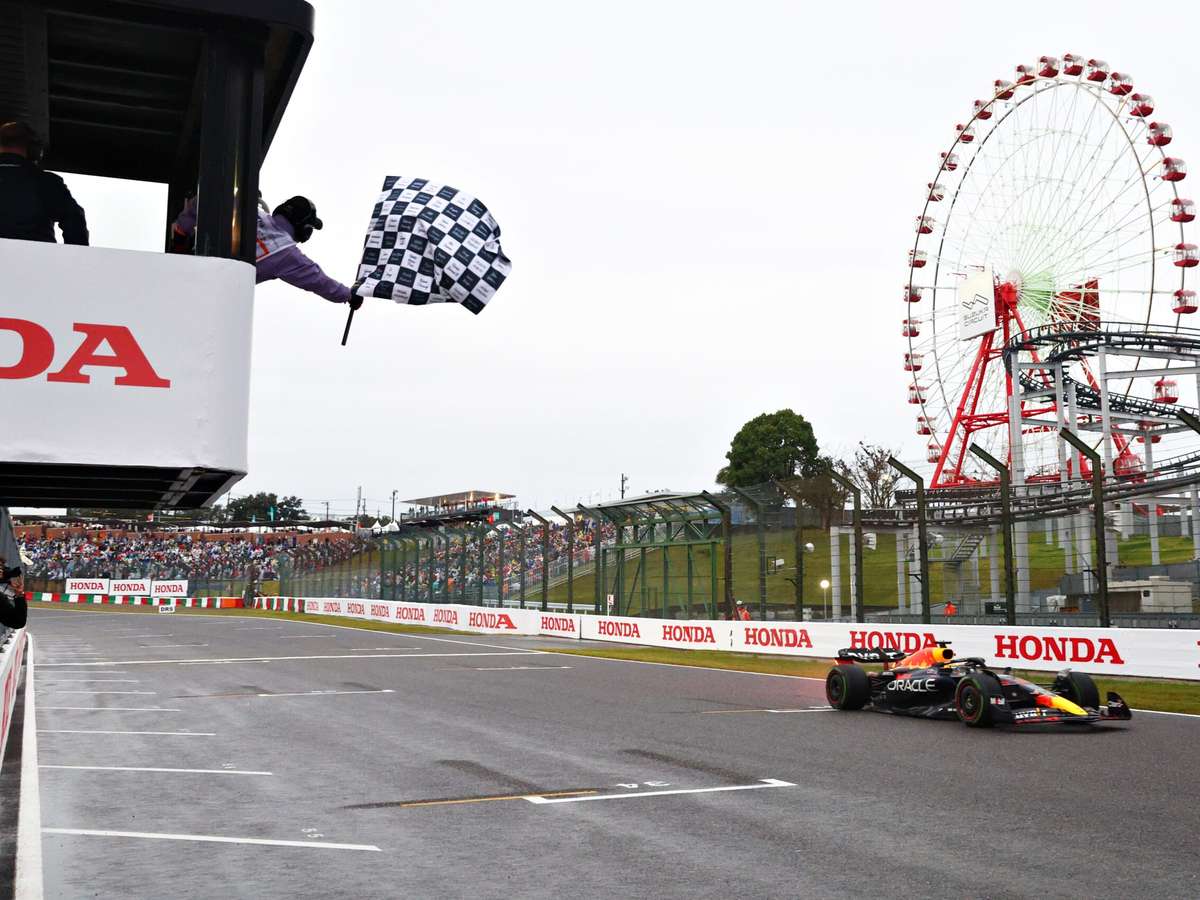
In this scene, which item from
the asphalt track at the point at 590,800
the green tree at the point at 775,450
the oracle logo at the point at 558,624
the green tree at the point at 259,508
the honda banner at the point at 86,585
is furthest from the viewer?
the green tree at the point at 259,508

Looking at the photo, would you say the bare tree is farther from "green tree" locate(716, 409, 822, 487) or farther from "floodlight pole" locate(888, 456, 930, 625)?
"floodlight pole" locate(888, 456, 930, 625)

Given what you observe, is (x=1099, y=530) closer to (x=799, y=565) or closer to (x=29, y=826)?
(x=799, y=565)

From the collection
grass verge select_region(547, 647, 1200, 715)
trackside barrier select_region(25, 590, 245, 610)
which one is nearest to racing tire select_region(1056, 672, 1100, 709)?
grass verge select_region(547, 647, 1200, 715)

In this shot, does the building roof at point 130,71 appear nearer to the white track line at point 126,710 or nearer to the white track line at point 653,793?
the white track line at point 653,793

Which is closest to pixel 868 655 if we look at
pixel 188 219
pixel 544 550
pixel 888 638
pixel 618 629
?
pixel 888 638

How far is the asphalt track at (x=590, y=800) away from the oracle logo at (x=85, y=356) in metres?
3.67

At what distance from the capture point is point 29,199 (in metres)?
2.57

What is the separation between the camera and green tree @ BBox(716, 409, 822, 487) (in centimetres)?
8219

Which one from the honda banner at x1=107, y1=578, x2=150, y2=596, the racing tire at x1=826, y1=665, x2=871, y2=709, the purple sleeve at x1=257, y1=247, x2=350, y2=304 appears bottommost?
the racing tire at x1=826, y1=665, x2=871, y2=709

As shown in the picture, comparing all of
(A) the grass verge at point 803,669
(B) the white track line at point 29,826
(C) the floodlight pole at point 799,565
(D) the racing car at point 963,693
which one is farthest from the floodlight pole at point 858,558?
(B) the white track line at point 29,826

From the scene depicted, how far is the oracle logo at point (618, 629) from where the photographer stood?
28.6 m

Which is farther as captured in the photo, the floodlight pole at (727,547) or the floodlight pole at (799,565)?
the floodlight pole at (727,547)

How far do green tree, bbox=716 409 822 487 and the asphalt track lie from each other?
6795 cm

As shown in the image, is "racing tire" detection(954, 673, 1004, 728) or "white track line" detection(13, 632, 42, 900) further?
"racing tire" detection(954, 673, 1004, 728)
